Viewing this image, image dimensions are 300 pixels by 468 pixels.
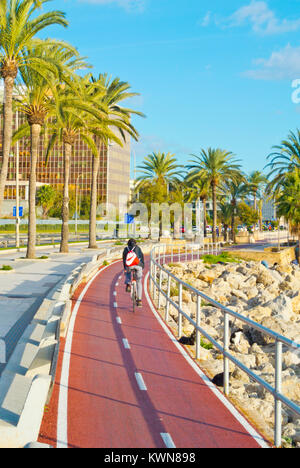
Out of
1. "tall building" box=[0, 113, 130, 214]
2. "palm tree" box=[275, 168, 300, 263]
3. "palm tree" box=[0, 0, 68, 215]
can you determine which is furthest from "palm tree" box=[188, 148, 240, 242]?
"tall building" box=[0, 113, 130, 214]

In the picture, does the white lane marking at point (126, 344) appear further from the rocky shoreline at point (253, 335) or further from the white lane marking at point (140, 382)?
the white lane marking at point (140, 382)

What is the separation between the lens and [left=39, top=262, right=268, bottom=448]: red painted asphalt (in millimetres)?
5988

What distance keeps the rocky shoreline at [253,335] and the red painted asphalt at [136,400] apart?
492mm

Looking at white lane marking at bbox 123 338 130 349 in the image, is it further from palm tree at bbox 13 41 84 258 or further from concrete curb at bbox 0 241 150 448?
palm tree at bbox 13 41 84 258

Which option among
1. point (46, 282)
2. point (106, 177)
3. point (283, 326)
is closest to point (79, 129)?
point (46, 282)

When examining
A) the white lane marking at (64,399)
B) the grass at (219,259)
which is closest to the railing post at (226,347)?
the white lane marking at (64,399)

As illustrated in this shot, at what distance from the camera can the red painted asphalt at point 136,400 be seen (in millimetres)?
5988

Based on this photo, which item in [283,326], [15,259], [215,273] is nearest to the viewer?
[283,326]

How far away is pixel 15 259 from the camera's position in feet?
106

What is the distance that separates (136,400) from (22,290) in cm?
1282

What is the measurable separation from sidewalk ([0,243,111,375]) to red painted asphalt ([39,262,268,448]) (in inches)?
53.2

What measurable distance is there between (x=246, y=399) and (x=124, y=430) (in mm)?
2493

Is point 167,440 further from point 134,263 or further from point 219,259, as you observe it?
point 219,259

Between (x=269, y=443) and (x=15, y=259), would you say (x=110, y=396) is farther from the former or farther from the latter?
(x=15, y=259)
